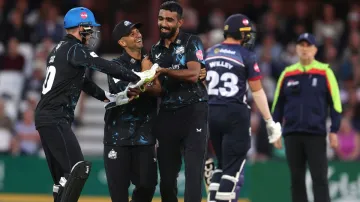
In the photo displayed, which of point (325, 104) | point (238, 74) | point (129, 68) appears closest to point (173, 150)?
point (129, 68)

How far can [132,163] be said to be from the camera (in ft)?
30.6

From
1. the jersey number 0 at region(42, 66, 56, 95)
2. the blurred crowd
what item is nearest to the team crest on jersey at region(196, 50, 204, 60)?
the jersey number 0 at region(42, 66, 56, 95)

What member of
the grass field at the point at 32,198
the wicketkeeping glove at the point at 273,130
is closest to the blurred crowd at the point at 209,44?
Result: the grass field at the point at 32,198

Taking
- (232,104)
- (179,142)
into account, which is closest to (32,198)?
(232,104)

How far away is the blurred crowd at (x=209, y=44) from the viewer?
16844mm

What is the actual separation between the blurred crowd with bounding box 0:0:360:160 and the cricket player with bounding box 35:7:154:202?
7.44 meters

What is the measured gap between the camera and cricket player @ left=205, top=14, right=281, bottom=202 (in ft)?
34.5

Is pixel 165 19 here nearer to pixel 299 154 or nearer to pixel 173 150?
pixel 173 150

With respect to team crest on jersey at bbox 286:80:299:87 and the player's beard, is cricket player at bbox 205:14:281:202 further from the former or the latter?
the player's beard

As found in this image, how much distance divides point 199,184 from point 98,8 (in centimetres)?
1243

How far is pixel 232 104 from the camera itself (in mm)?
10633

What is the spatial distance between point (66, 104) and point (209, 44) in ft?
29.0

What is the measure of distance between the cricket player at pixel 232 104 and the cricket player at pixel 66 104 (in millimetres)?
1764

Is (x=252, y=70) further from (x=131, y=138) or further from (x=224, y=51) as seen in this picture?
(x=131, y=138)
